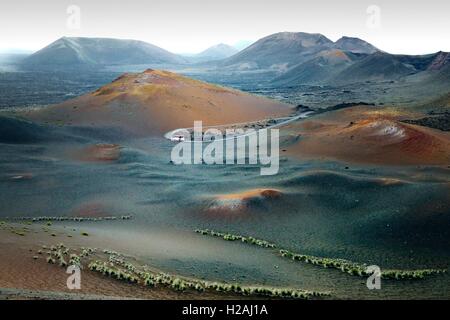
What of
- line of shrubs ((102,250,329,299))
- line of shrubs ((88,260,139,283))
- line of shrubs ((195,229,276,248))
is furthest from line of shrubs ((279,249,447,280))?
line of shrubs ((88,260,139,283))

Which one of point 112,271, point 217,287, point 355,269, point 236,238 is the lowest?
point 236,238

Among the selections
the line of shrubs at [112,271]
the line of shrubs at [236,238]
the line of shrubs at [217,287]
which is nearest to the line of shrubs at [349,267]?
the line of shrubs at [236,238]

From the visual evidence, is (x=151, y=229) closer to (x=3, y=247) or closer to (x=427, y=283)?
(x=3, y=247)

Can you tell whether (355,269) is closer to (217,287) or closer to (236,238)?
(217,287)

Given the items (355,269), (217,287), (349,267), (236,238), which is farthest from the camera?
(236,238)

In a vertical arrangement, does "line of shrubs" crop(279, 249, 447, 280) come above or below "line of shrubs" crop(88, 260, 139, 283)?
below

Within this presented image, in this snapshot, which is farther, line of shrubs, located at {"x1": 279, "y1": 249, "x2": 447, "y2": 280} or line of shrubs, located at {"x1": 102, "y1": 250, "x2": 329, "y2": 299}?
line of shrubs, located at {"x1": 279, "y1": 249, "x2": 447, "y2": 280}

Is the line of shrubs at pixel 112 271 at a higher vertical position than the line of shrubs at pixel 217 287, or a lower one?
higher

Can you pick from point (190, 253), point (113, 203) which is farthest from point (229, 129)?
point (190, 253)

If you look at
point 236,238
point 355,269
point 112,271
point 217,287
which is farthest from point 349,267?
point 112,271

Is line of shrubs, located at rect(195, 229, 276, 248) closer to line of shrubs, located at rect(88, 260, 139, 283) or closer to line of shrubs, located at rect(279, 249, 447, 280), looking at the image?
line of shrubs, located at rect(279, 249, 447, 280)

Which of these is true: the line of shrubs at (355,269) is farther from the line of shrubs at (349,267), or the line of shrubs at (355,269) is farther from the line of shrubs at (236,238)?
the line of shrubs at (236,238)
